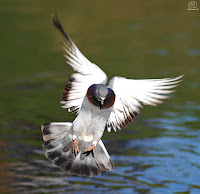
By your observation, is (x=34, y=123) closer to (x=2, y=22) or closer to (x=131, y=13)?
(x=2, y=22)

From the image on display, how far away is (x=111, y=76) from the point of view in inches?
458

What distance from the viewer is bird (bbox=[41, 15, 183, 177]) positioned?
226 inches

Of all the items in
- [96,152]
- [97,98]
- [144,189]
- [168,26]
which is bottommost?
[144,189]

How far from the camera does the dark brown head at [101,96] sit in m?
5.44

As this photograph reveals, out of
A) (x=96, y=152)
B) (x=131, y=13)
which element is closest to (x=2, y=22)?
(x=131, y=13)

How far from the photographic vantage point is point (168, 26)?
16.5 metres

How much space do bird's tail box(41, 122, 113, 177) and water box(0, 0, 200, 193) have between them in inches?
35.4

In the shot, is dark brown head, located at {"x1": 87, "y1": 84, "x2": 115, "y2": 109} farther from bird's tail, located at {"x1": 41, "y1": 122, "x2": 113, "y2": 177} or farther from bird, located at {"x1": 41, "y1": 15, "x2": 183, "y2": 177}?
bird's tail, located at {"x1": 41, "y1": 122, "x2": 113, "y2": 177}

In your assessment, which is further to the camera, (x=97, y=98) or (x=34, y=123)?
(x=34, y=123)

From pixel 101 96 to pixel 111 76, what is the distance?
245 inches

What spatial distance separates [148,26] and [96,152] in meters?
10.7
